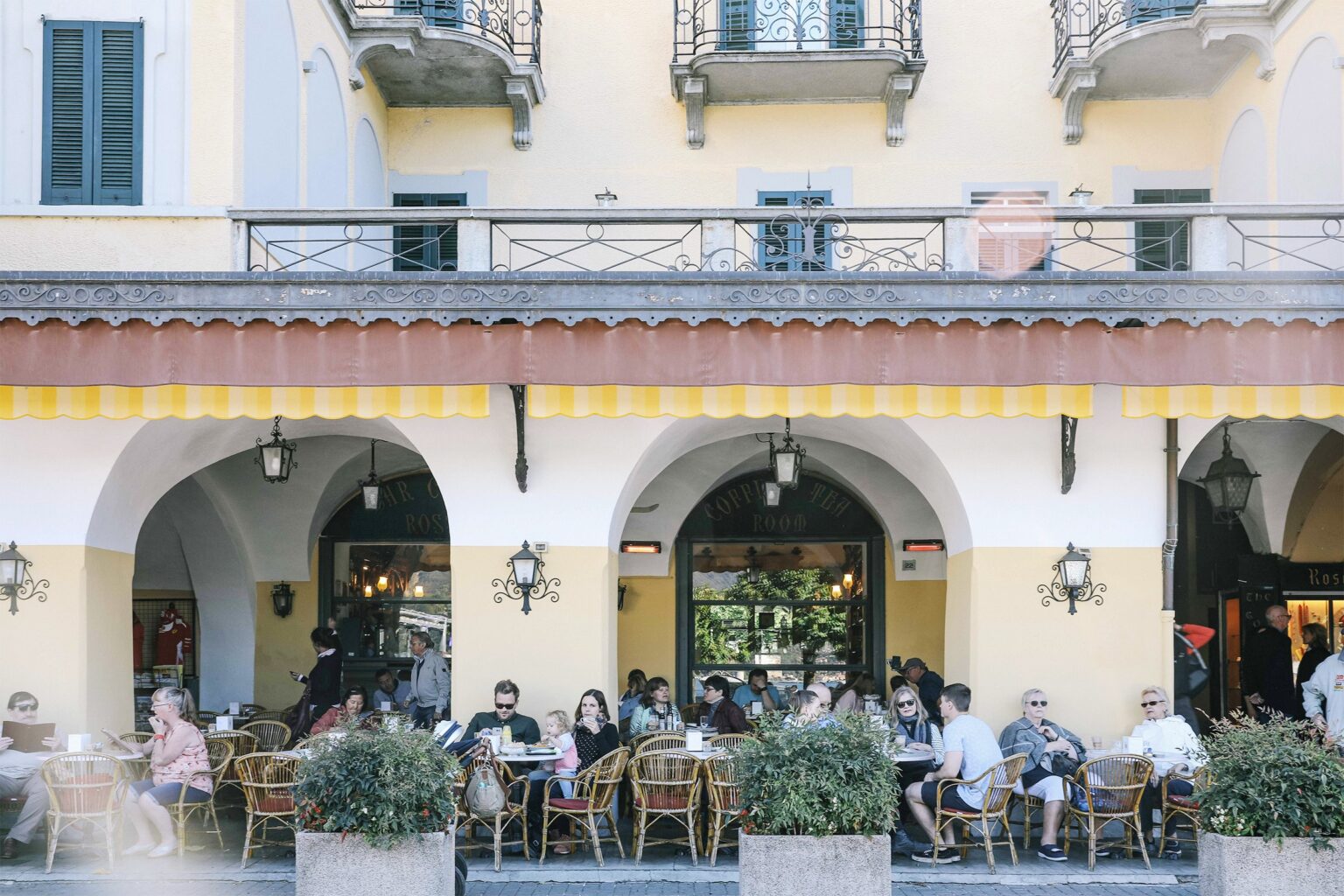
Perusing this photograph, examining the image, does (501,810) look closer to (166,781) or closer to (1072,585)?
(166,781)

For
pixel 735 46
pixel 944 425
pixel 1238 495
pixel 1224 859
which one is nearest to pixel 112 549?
pixel 944 425

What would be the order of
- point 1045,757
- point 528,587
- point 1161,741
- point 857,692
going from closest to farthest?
1. point 1045,757
2. point 1161,741
3. point 528,587
4. point 857,692

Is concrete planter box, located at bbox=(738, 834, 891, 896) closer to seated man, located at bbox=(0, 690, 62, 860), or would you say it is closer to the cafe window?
seated man, located at bbox=(0, 690, 62, 860)

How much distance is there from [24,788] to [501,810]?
12.7ft

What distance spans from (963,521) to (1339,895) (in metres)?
4.84

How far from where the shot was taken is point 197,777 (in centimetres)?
1073

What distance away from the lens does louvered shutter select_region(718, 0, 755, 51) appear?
15.3 metres

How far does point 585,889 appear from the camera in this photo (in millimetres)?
9805

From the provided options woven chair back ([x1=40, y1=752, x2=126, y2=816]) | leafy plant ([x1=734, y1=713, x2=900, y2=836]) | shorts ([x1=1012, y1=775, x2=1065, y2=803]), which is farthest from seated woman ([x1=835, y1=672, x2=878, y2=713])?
woven chair back ([x1=40, y1=752, x2=126, y2=816])

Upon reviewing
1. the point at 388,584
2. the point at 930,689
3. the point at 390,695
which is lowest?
the point at 390,695

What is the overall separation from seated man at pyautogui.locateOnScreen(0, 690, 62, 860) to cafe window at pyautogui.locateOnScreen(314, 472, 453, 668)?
21.6 feet

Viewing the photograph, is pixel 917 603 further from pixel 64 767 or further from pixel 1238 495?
pixel 64 767

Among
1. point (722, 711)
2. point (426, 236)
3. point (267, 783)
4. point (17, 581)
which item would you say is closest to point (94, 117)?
point (17, 581)

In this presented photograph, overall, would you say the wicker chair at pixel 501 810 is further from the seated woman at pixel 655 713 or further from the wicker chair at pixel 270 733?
the wicker chair at pixel 270 733
